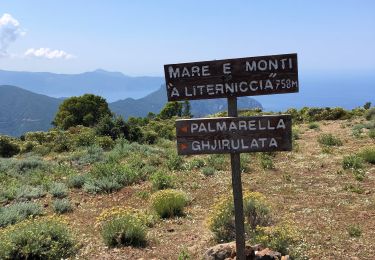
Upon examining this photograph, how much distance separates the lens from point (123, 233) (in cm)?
853

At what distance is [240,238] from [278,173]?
8909 mm

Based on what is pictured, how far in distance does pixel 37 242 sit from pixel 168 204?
11.5 feet

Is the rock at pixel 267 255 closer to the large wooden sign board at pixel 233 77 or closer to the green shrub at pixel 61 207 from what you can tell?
the large wooden sign board at pixel 233 77

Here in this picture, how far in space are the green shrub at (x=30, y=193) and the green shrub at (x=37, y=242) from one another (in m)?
4.76

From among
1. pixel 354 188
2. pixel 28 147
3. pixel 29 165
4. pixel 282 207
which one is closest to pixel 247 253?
pixel 282 207

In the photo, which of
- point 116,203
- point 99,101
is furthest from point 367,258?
point 99,101

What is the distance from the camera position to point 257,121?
6039mm

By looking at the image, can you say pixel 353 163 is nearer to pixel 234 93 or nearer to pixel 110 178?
pixel 110 178

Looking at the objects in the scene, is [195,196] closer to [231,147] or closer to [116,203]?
[116,203]

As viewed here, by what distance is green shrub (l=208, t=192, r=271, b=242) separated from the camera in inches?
331

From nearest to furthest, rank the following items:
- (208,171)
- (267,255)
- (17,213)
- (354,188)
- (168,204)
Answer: (267,255)
(17,213)
(168,204)
(354,188)
(208,171)

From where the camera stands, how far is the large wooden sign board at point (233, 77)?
5.98m

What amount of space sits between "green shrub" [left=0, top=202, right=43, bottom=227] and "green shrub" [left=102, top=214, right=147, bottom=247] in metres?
2.84

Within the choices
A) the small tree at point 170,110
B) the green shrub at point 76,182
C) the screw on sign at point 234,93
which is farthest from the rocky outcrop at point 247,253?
the small tree at point 170,110
